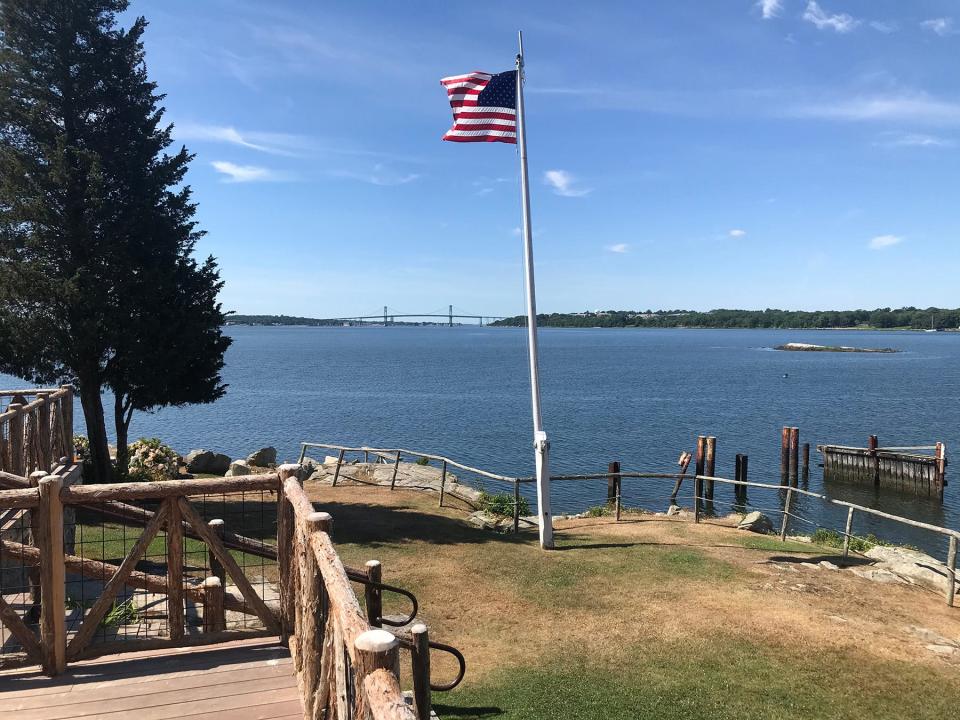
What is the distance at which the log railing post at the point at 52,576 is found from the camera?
16.1 ft

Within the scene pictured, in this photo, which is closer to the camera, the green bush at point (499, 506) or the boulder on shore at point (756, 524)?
the boulder on shore at point (756, 524)

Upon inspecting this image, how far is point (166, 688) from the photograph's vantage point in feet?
15.8

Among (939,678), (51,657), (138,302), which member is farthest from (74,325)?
(939,678)

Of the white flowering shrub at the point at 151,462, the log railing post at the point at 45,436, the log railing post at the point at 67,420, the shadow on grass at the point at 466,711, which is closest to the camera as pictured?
the shadow on grass at the point at 466,711

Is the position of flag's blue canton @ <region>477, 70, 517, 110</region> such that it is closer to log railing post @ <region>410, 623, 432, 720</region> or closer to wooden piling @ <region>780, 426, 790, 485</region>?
log railing post @ <region>410, 623, 432, 720</region>

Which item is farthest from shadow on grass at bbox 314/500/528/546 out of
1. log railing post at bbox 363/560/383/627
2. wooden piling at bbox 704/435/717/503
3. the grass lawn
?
wooden piling at bbox 704/435/717/503

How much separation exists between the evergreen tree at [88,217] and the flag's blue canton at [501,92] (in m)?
10.6

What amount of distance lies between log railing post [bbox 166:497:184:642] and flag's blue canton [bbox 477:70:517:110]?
34.0 feet

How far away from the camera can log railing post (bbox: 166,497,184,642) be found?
5.27 meters

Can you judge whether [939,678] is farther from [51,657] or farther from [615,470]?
[615,470]

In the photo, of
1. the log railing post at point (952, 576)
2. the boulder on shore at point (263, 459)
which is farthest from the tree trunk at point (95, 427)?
the log railing post at point (952, 576)

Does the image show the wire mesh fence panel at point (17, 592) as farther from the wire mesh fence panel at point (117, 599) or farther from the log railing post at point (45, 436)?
the log railing post at point (45, 436)

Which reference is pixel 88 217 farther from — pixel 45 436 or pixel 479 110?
pixel 479 110

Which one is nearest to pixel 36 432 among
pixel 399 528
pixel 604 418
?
pixel 399 528
